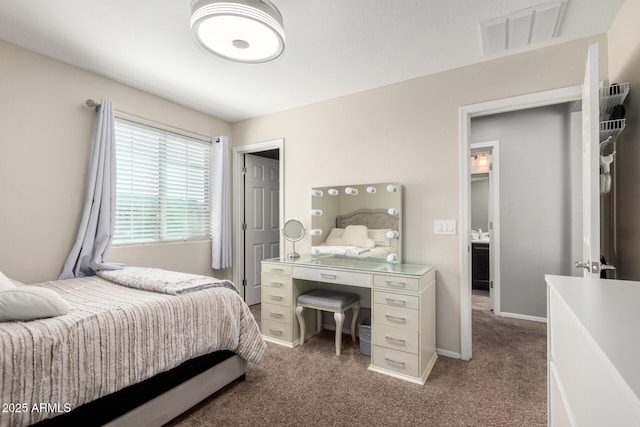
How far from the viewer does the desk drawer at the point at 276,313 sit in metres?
2.74

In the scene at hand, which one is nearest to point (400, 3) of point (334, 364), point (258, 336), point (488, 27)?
point (488, 27)

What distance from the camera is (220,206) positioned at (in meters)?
3.61

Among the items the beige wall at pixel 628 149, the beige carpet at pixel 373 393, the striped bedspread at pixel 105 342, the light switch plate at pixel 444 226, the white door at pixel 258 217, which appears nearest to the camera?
the striped bedspread at pixel 105 342

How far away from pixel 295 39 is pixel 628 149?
2232 millimetres

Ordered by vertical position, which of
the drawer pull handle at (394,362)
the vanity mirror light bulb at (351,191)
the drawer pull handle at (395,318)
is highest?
the vanity mirror light bulb at (351,191)

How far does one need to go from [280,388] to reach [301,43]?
2.50 m

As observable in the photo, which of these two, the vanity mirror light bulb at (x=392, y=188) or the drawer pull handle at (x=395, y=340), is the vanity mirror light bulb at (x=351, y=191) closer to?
the vanity mirror light bulb at (x=392, y=188)

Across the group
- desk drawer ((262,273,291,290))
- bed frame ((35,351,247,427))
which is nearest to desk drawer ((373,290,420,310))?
desk drawer ((262,273,291,290))

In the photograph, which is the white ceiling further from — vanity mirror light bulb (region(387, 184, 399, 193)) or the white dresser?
the white dresser

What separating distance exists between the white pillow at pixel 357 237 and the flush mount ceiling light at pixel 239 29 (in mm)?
1777

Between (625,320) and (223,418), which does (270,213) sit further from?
(625,320)

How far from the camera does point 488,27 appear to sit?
194 cm

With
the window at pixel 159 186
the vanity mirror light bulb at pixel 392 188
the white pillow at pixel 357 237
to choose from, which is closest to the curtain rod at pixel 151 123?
the window at pixel 159 186

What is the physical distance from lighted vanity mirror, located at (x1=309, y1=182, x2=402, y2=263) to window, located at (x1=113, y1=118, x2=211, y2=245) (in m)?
1.45
